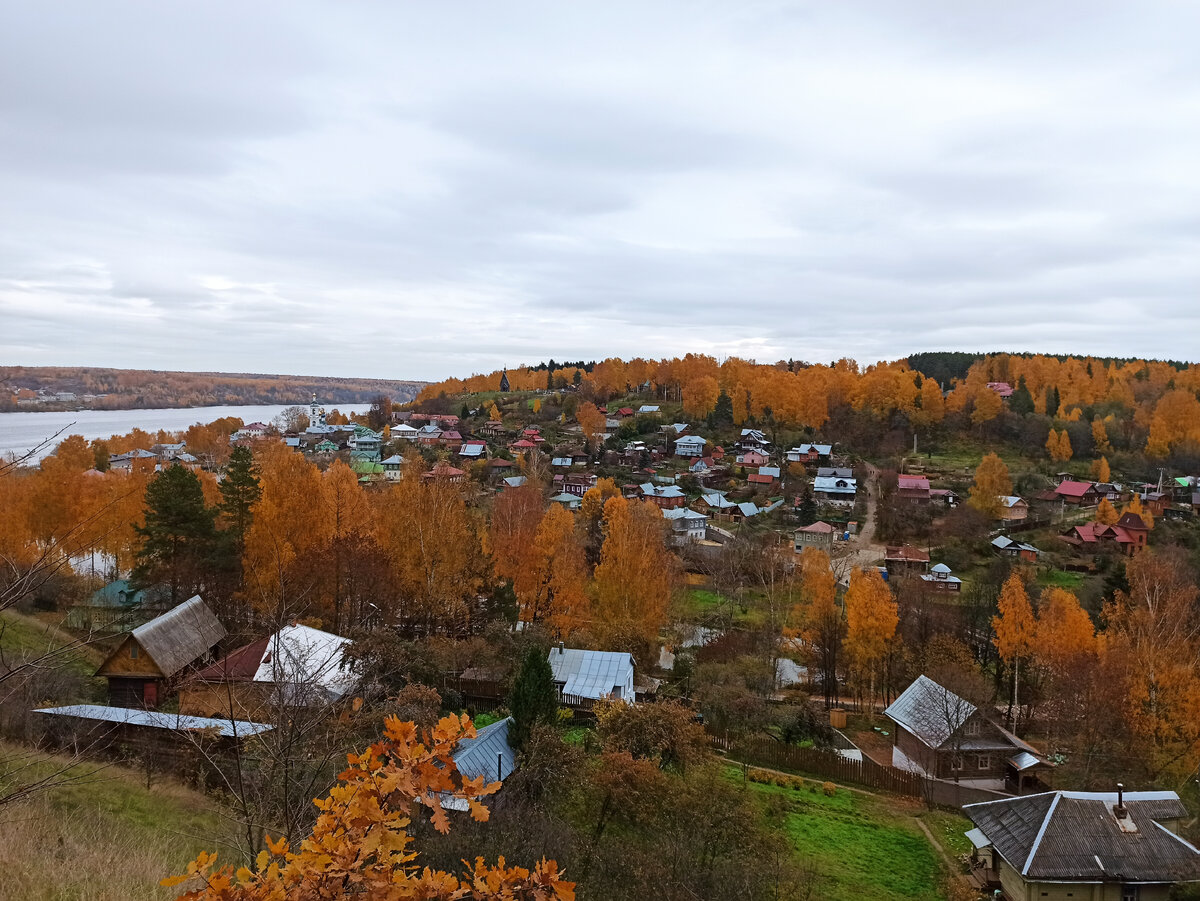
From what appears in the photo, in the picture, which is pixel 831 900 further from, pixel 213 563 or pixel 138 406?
pixel 138 406

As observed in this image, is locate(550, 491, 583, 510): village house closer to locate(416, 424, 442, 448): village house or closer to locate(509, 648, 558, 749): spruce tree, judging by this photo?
locate(416, 424, 442, 448): village house

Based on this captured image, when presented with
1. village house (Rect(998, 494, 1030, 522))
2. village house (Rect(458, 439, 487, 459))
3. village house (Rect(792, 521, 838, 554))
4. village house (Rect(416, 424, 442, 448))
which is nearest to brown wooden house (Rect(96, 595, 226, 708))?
village house (Rect(792, 521, 838, 554))

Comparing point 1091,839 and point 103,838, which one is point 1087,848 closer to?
point 1091,839

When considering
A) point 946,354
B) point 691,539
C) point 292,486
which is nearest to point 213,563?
point 292,486

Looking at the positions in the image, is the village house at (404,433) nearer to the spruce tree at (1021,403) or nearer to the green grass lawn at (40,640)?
the green grass lawn at (40,640)

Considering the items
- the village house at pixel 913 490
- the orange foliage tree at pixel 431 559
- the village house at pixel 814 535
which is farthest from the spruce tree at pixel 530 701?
the village house at pixel 913 490
